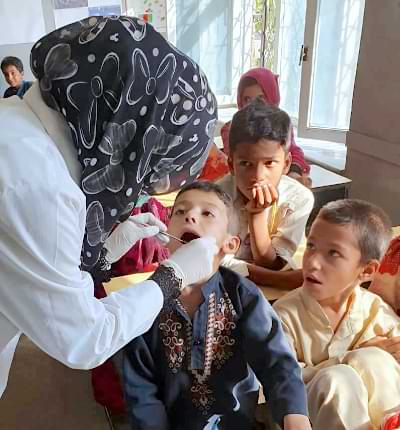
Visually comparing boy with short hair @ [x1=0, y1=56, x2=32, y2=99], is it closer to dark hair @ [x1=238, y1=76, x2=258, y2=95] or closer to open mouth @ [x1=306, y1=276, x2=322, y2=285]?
dark hair @ [x1=238, y1=76, x2=258, y2=95]

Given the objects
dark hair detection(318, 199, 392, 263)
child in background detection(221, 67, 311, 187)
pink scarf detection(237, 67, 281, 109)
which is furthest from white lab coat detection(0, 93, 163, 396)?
pink scarf detection(237, 67, 281, 109)

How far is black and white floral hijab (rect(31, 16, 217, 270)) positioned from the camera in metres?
0.83

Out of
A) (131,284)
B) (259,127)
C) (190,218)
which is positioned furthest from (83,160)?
(259,127)

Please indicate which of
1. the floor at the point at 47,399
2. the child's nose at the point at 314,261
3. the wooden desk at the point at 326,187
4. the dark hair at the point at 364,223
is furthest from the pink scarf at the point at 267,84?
the floor at the point at 47,399

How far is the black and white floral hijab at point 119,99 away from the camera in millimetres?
831

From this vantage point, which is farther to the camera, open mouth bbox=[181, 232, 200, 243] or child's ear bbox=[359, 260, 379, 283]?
child's ear bbox=[359, 260, 379, 283]

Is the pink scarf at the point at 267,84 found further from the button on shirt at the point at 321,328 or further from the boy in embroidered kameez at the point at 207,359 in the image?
the boy in embroidered kameez at the point at 207,359

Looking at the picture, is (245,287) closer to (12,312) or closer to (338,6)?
(12,312)

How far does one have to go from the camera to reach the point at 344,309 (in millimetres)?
1418

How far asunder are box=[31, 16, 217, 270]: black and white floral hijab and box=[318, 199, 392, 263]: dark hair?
627mm

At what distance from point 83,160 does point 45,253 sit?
7.4 inches

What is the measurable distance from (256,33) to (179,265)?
4.28 m

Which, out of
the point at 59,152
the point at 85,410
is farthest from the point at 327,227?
the point at 85,410

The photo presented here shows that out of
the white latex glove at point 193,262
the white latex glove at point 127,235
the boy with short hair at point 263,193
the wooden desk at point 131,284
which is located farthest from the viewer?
the boy with short hair at point 263,193
